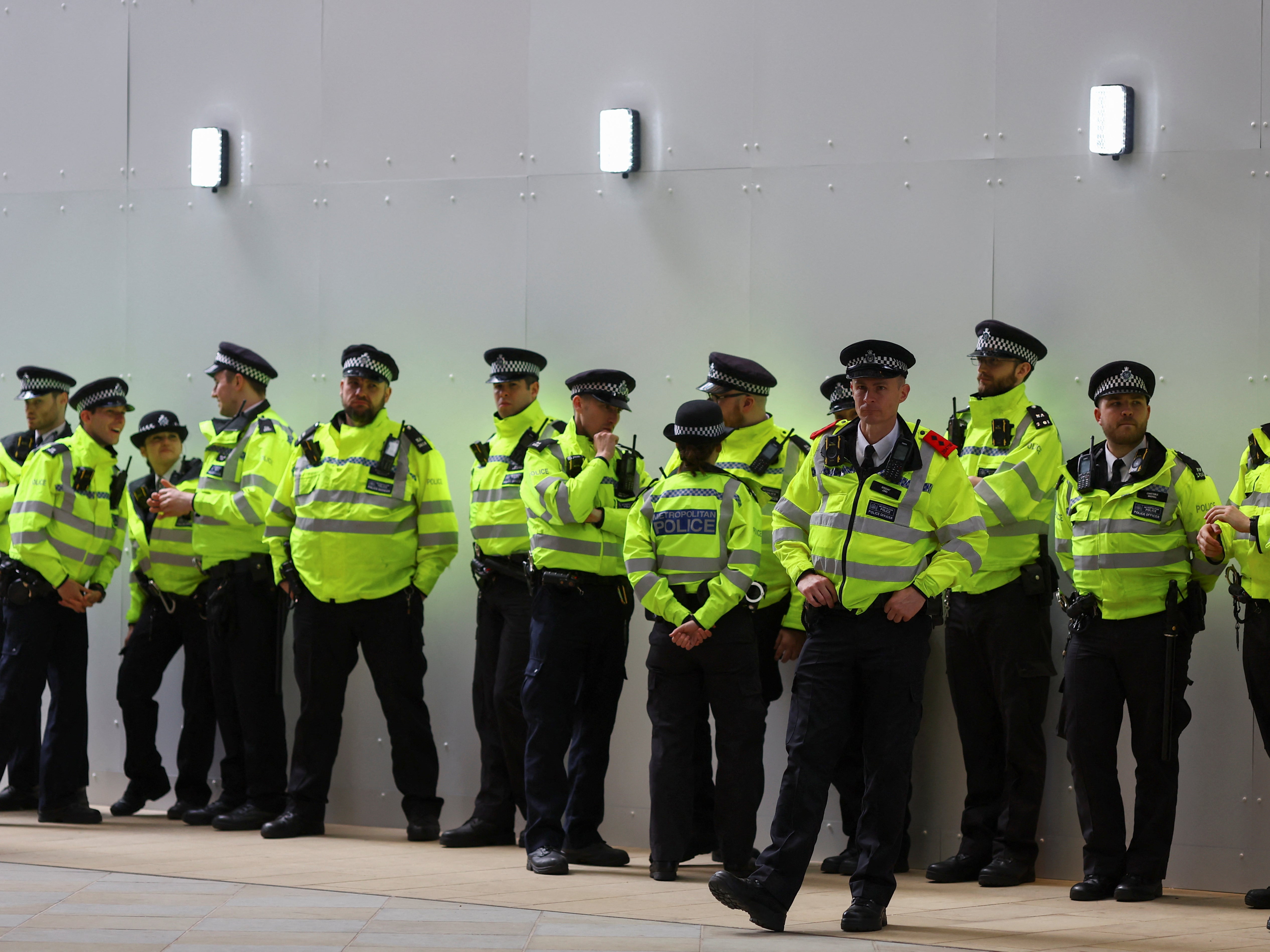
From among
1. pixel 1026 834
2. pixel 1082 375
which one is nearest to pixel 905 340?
pixel 1082 375

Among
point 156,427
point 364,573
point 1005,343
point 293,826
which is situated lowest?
point 293,826

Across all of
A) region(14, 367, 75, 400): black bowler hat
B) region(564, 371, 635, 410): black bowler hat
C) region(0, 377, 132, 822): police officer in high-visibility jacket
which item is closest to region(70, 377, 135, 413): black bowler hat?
region(0, 377, 132, 822): police officer in high-visibility jacket

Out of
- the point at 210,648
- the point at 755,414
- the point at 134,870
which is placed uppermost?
the point at 755,414

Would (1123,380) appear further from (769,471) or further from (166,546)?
(166,546)

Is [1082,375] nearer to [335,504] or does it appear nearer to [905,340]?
[905,340]

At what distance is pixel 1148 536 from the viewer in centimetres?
616

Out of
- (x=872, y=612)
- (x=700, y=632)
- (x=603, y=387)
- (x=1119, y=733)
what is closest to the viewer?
(x=872, y=612)

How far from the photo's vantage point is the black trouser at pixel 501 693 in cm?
706

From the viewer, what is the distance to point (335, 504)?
7.34 metres

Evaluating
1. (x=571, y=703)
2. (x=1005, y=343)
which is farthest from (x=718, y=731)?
(x=1005, y=343)

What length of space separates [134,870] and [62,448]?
2.55m

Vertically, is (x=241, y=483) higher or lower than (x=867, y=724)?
higher

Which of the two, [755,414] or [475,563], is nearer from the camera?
[755,414]

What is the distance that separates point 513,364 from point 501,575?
3.16 ft
